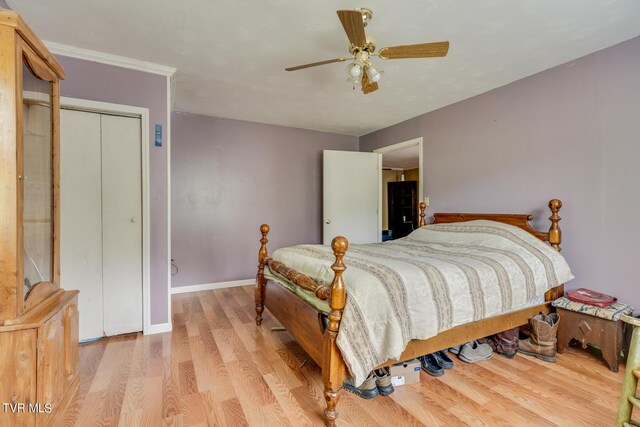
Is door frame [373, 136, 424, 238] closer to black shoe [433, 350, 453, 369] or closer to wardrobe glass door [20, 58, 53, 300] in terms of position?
black shoe [433, 350, 453, 369]

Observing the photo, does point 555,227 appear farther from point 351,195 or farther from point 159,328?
point 159,328

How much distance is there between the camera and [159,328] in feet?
8.48

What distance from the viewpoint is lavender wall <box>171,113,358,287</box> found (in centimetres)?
382

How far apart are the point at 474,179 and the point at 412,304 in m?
2.14

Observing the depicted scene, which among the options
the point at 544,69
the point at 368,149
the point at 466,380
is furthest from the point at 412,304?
the point at 368,149

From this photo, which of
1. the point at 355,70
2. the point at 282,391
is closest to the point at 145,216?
the point at 282,391

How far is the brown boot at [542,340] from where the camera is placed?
2.13m

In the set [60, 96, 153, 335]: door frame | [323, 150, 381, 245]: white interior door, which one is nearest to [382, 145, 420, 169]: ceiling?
[323, 150, 381, 245]: white interior door

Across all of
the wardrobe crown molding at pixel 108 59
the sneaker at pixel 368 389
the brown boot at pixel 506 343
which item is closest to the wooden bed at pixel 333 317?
the brown boot at pixel 506 343

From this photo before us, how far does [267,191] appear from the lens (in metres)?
4.30

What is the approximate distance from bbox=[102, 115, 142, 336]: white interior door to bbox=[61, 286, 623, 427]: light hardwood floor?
252 millimetres

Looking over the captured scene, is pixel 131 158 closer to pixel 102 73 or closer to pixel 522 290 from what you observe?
pixel 102 73

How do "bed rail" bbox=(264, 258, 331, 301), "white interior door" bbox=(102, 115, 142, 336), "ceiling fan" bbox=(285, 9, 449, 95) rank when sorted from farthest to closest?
"white interior door" bbox=(102, 115, 142, 336) < "ceiling fan" bbox=(285, 9, 449, 95) < "bed rail" bbox=(264, 258, 331, 301)

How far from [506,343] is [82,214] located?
11.4 feet
